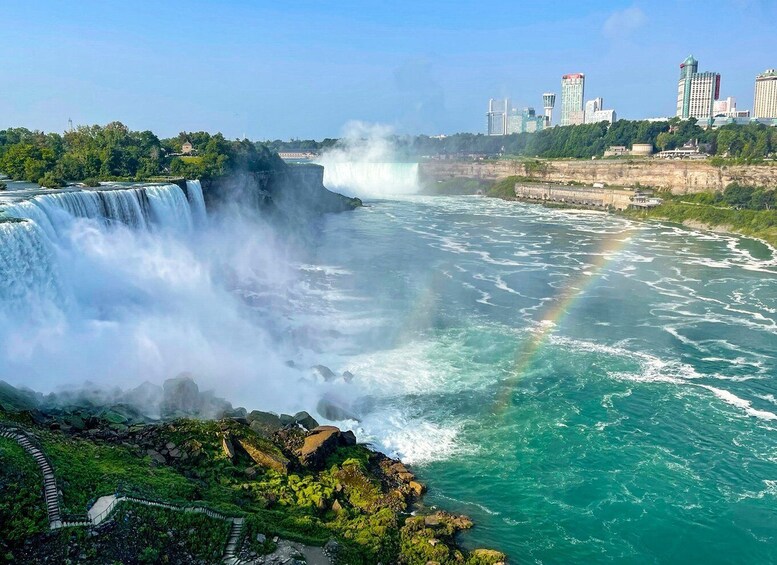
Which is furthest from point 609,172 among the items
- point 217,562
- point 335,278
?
point 217,562

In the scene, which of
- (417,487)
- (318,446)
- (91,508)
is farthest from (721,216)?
(91,508)

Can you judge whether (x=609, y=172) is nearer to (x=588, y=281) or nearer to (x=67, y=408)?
(x=588, y=281)

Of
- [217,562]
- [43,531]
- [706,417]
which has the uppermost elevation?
[43,531]

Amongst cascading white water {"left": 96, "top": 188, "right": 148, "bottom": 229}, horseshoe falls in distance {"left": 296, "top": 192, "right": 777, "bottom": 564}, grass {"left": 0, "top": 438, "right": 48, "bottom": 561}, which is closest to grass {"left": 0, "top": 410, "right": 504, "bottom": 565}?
grass {"left": 0, "top": 438, "right": 48, "bottom": 561}

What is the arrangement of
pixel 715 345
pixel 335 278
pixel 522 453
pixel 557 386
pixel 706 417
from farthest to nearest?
pixel 335 278 → pixel 715 345 → pixel 557 386 → pixel 706 417 → pixel 522 453

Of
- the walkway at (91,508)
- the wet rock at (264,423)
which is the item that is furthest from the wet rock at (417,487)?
the walkway at (91,508)

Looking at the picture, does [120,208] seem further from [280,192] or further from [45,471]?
[280,192]

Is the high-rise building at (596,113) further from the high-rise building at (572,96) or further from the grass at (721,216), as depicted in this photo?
the grass at (721,216)
